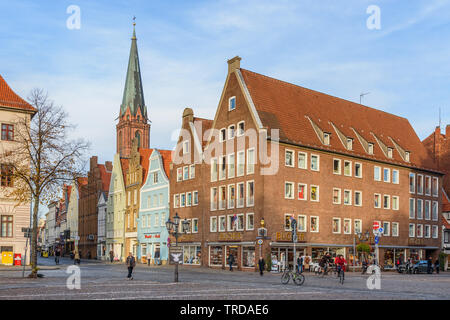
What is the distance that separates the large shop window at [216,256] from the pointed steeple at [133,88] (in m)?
77.6

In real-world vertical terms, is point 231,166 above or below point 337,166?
below

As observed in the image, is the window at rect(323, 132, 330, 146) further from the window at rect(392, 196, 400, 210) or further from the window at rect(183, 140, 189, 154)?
the window at rect(183, 140, 189, 154)

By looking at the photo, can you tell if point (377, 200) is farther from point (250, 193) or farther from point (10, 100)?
point (10, 100)

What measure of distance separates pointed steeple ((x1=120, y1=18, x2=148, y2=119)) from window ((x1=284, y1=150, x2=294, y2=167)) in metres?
82.0

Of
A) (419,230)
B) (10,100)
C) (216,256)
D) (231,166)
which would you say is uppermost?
(10,100)

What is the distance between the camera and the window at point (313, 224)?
5547 centimetres

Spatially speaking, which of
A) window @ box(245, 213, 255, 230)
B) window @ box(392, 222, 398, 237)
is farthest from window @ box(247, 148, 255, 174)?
window @ box(392, 222, 398, 237)

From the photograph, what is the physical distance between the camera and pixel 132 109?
13238cm

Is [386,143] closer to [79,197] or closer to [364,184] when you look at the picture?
[364,184]

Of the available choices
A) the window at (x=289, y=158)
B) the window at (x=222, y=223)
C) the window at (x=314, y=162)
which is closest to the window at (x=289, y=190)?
the window at (x=289, y=158)

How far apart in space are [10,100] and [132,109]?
262 feet

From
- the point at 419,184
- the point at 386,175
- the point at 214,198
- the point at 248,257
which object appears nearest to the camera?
the point at 248,257

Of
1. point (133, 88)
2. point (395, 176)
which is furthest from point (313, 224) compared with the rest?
point (133, 88)

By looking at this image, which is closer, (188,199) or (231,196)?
(231,196)
